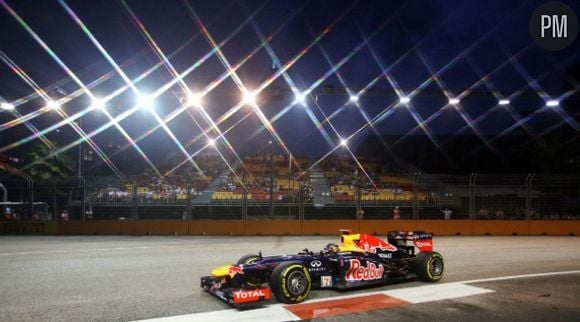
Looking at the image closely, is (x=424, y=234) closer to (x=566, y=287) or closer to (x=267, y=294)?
(x=566, y=287)

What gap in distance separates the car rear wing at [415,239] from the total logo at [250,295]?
320 cm

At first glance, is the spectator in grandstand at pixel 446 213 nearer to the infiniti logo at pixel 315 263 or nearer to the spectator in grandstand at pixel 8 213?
the infiniti logo at pixel 315 263

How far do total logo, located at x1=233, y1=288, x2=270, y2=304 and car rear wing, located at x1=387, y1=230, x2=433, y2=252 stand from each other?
3197 millimetres

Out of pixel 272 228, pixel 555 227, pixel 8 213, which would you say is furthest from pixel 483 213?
pixel 8 213

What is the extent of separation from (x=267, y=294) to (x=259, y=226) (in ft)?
41.3

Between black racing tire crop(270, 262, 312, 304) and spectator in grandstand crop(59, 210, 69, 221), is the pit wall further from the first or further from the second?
black racing tire crop(270, 262, 312, 304)

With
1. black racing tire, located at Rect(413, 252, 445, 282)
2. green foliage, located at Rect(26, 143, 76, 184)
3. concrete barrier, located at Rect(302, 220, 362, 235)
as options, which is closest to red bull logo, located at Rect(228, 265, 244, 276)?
black racing tire, located at Rect(413, 252, 445, 282)

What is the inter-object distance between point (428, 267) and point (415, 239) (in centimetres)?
65

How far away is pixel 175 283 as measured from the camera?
781cm

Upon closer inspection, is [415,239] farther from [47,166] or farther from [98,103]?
[47,166]

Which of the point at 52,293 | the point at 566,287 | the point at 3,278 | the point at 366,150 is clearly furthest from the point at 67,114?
the point at 366,150

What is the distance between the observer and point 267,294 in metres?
6.12

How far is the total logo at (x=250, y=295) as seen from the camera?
5.97m

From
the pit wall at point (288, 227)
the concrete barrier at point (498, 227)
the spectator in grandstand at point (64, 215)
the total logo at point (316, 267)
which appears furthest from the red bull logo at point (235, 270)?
the spectator in grandstand at point (64, 215)
